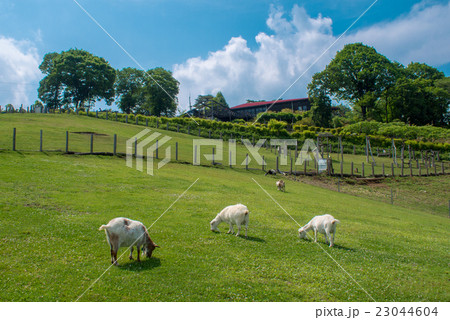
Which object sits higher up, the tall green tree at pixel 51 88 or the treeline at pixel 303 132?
the tall green tree at pixel 51 88

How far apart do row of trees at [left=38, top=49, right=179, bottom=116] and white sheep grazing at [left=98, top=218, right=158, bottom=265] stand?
67.9m

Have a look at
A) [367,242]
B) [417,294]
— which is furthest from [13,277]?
[367,242]

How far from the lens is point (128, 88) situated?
3743 inches

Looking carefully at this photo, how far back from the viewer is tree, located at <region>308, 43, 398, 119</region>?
274 feet

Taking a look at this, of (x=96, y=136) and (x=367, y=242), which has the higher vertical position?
(x=96, y=136)

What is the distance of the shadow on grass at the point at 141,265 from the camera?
7.90 meters

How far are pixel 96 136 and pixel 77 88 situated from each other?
46464mm

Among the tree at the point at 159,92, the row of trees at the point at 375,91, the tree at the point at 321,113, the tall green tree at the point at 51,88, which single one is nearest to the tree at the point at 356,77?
the row of trees at the point at 375,91

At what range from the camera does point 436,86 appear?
3600 inches

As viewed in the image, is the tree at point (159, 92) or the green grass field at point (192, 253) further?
the tree at point (159, 92)

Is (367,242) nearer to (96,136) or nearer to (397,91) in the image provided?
(96,136)

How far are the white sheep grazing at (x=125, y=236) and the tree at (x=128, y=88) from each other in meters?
90.9
